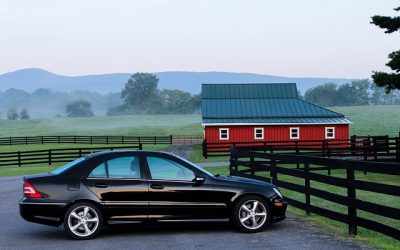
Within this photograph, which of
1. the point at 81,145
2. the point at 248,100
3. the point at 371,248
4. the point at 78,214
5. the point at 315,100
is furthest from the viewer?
the point at 315,100

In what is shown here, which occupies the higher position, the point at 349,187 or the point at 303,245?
the point at 349,187

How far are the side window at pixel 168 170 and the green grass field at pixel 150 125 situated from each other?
7759cm

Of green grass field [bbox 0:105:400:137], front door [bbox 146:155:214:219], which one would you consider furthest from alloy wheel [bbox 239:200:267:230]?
green grass field [bbox 0:105:400:137]

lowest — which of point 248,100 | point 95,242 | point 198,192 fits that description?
point 95,242

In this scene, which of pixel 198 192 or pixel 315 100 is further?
pixel 315 100

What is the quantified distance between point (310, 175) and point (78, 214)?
4.32 meters

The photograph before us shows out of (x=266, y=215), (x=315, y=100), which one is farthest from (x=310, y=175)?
(x=315, y=100)

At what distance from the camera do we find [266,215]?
1061cm

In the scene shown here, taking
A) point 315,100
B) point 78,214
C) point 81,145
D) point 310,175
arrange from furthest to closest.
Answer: point 315,100 → point 81,145 → point 310,175 → point 78,214

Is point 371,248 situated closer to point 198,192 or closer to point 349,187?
point 349,187

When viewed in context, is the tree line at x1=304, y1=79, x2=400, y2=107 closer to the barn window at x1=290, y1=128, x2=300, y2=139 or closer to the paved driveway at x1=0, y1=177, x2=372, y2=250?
the barn window at x1=290, y1=128, x2=300, y2=139

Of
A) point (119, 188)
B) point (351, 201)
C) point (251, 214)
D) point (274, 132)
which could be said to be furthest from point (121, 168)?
point (274, 132)

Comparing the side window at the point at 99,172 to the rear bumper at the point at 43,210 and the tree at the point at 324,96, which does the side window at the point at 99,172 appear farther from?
the tree at the point at 324,96

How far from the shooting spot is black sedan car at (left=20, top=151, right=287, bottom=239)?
33.2 ft
